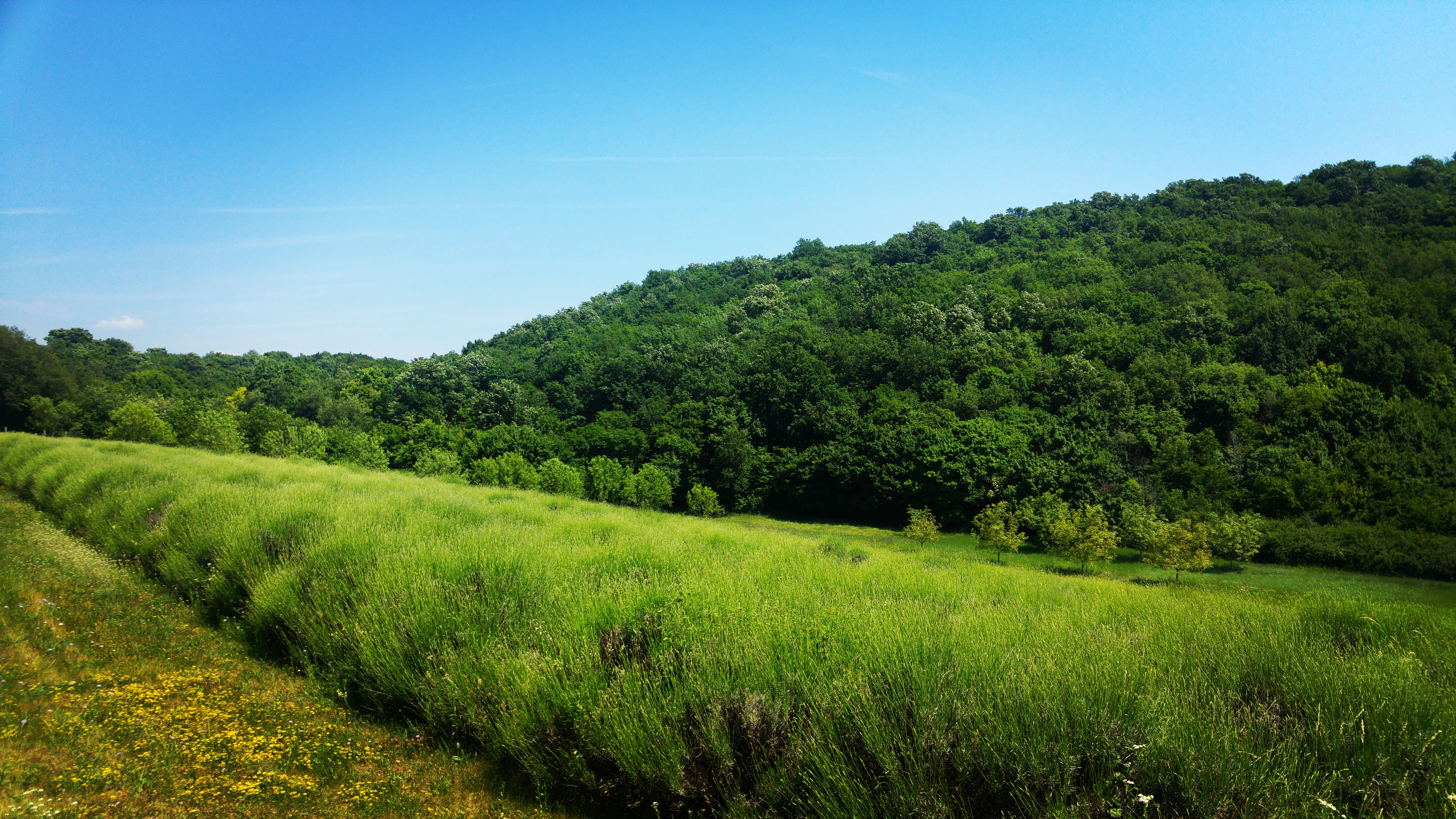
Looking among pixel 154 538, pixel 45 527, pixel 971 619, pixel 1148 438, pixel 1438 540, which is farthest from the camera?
pixel 1148 438

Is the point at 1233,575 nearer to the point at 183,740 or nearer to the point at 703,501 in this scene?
the point at 703,501

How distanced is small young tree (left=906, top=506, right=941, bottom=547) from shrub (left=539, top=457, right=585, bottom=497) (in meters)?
25.5

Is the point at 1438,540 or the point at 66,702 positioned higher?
the point at 66,702

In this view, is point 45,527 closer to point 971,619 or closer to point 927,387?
point 971,619

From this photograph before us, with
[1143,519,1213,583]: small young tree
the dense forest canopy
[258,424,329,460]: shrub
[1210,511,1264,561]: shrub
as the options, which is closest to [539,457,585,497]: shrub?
the dense forest canopy

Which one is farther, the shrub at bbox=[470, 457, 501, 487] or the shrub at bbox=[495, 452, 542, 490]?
the shrub at bbox=[495, 452, 542, 490]

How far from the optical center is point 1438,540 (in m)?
38.1

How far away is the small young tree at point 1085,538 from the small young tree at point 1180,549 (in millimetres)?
2049

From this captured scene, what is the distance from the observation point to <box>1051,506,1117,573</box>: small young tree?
34.4m

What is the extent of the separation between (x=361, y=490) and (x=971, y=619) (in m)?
14.3

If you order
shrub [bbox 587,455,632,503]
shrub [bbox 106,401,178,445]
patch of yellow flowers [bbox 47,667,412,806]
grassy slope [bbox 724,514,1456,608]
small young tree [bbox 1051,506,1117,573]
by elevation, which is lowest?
grassy slope [bbox 724,514,1456,608]

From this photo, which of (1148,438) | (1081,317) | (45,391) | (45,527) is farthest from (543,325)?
(45,527)

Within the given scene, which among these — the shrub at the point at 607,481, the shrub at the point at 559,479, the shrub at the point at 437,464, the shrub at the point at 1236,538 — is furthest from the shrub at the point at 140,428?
the shrub at the point at 1236,538

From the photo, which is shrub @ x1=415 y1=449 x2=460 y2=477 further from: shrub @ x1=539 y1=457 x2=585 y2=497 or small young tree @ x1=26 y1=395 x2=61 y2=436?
small young tree @ x1=26 y1=395 x2=61 y2=436
